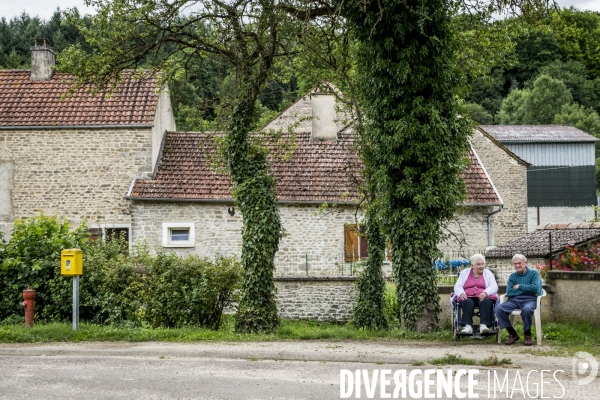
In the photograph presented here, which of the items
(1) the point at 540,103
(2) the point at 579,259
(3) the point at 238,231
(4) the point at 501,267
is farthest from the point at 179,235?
(1) the point at 540,103

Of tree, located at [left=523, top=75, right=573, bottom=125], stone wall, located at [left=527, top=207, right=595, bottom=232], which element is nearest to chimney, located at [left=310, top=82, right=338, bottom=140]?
stone wall, located at [left=527, top=207, right=595, bottom=232]

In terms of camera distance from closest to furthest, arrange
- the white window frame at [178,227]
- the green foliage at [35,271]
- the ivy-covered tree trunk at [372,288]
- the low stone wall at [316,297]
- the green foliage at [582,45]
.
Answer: the green foliage at [35,271], the ivy-covered tree trunk at [372,288], the low stone wall at [316,297], the white window frame at [178,227], the green foliage at [582,45]

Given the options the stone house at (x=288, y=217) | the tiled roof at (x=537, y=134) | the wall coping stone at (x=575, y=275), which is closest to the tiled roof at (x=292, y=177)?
the stone house at (x=288, y=217)

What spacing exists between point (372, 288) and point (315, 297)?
3.25 m

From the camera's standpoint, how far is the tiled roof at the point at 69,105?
24.4 metres

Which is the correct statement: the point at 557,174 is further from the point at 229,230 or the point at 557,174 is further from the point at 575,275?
the point at 575,275

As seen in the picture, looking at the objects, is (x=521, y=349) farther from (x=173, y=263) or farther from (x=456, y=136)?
(x=173, y=263)

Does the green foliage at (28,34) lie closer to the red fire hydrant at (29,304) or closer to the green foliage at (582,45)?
the green foliage at (582,45)

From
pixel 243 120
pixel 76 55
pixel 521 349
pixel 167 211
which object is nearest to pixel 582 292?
pixel 521 349

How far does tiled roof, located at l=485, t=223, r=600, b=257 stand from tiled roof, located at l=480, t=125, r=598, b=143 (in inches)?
1061

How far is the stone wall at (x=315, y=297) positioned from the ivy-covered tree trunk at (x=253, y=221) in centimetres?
554

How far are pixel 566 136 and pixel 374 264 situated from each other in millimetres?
33388

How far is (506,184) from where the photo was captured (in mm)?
34438

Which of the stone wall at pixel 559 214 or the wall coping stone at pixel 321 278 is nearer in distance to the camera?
the wall coping stone at pixel 321 278
